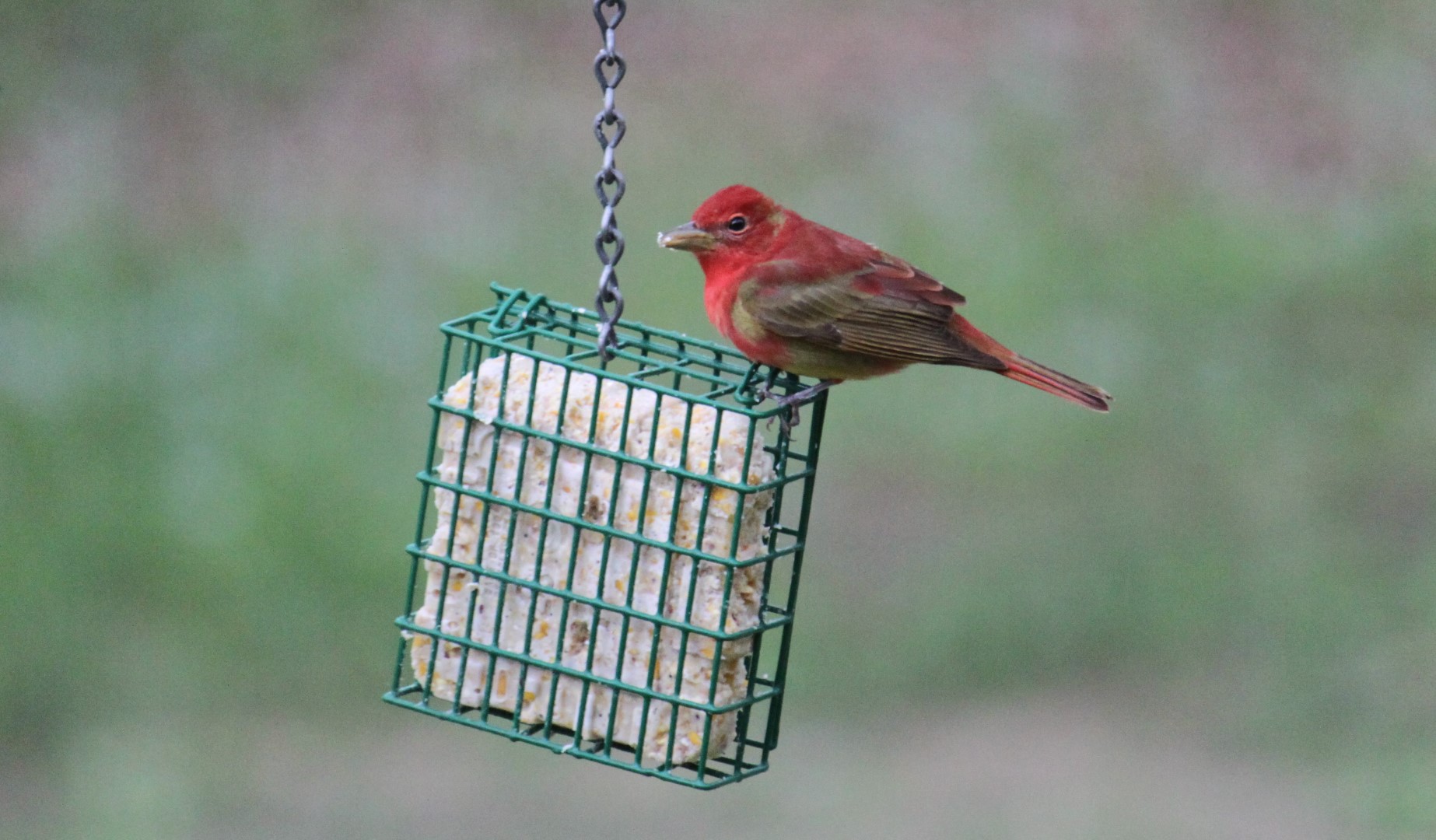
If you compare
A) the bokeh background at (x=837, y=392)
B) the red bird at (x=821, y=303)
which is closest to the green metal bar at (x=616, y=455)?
the red bird at (x=821, y=303)

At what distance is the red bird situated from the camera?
5.14 metres

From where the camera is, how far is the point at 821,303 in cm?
520

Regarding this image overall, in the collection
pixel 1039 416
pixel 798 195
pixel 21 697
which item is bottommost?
pixel 21 697

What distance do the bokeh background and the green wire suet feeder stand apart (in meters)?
3.73

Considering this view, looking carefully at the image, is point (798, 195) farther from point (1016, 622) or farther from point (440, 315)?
point (1016, 622)

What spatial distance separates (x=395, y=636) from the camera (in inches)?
347

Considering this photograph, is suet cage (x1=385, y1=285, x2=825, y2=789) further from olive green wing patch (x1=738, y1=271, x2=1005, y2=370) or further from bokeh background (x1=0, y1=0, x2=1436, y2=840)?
bokeh background (x1=0, y1=0, x2=1436, y2=840)

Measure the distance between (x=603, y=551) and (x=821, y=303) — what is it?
3.11 ft

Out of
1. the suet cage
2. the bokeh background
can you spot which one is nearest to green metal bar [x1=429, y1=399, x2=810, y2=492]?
the suet cage

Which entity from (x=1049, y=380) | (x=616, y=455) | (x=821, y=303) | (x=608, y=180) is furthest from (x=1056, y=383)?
(x=608, y=180)

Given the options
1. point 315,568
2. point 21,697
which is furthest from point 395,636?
point 21,697

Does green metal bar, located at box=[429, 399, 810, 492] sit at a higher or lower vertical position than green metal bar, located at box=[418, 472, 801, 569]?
higher

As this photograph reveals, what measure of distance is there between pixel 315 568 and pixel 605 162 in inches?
190

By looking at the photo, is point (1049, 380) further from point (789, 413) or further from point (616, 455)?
point (616, 455)
